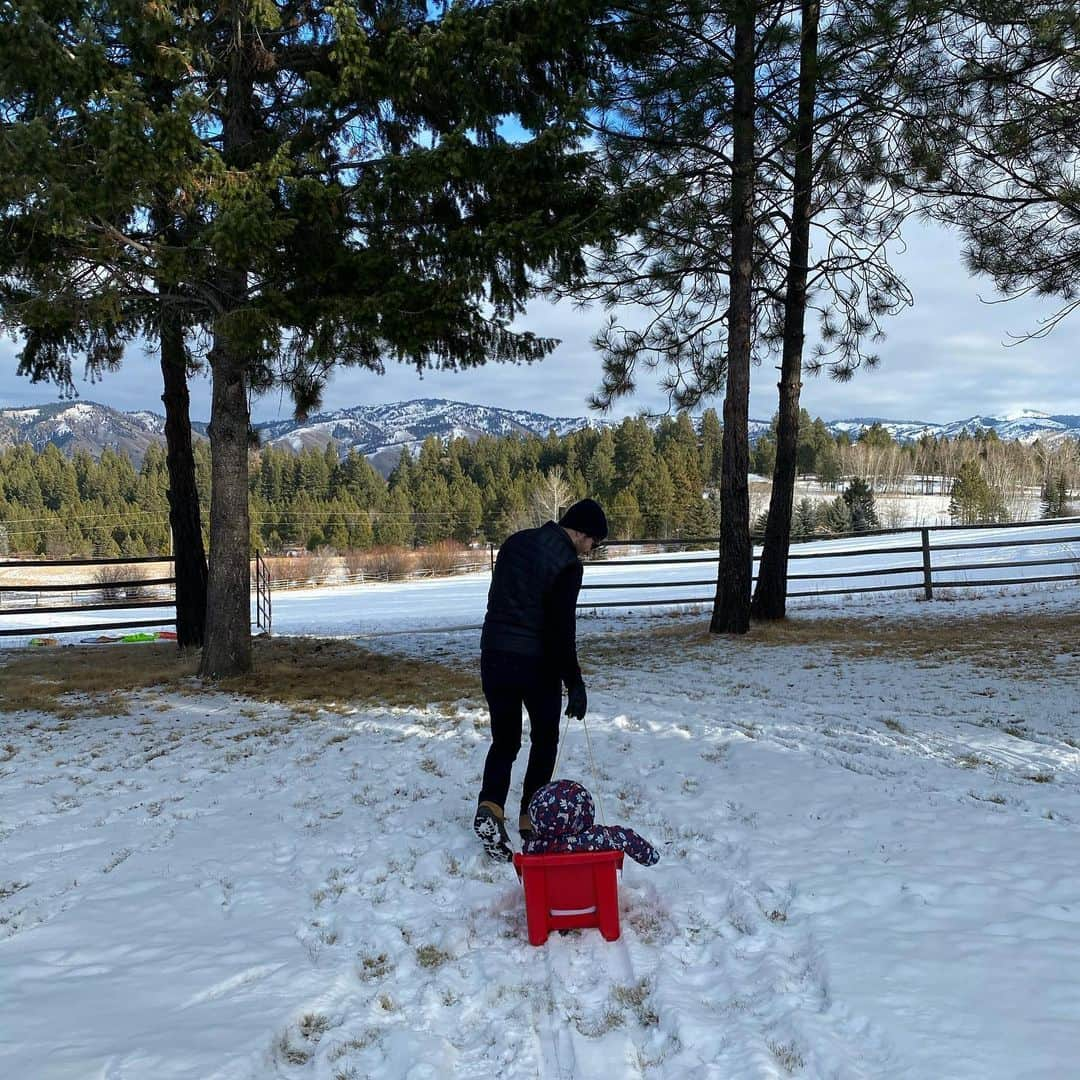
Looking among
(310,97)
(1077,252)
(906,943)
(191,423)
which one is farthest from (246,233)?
(1077,252)

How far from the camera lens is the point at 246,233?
20.4 ft

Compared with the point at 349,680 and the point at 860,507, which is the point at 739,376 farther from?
the point at 860,507

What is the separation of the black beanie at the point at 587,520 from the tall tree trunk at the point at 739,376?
628 centimetres

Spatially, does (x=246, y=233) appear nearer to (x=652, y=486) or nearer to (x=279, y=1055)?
(x=279, y=1055)

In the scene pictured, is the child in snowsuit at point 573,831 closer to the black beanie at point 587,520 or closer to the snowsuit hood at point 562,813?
the snowsuit hood at point 562,813

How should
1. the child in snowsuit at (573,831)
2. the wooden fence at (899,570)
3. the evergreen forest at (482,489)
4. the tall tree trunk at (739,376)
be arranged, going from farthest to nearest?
the evergreen forest at (482,489) < the wooden fence at (899,570) < the tall tree trunk at (739,376) < the child in snowsuit at (573,831)

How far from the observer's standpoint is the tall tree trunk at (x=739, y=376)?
9.22m

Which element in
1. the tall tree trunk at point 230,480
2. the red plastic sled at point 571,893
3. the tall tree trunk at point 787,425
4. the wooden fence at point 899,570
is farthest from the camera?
the wooden fence at point 899,570

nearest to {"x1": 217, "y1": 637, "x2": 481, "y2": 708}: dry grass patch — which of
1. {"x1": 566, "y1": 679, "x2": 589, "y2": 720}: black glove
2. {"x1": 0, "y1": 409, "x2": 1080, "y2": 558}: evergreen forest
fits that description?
{"x1": 566, "y1": 679, "x2": 589, "y2": 720}: black glove

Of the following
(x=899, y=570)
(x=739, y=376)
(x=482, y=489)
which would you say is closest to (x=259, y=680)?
(x=739, y=376)

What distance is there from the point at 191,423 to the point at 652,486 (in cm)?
5632

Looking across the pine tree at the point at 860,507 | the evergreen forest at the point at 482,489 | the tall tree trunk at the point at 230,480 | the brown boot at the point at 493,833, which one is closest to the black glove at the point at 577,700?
the brown boot at the point at 493,833

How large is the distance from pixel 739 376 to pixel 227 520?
245 inches

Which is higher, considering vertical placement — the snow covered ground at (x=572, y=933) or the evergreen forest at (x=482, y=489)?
the evergreen forest at (x=482, y=489)
